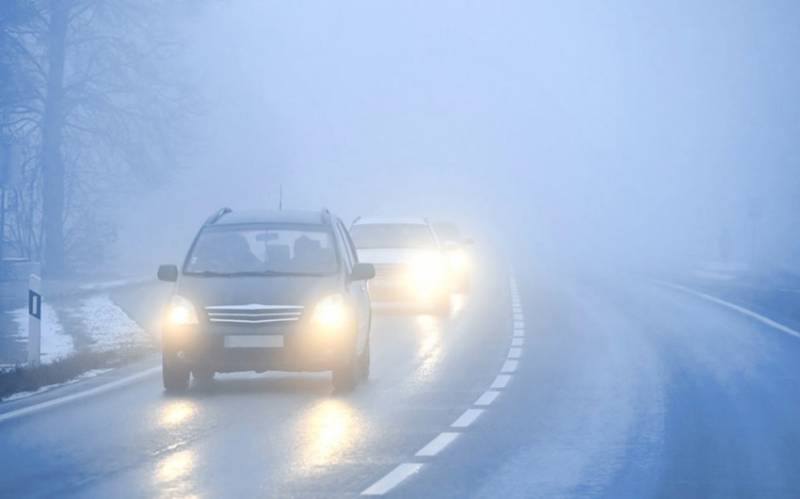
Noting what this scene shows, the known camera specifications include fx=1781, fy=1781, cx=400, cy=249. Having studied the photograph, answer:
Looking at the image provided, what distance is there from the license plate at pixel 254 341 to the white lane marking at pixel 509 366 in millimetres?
3761

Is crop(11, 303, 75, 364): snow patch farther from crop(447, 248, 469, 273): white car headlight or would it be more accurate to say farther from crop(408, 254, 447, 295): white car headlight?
crop(447, 248, 469, 273): white car headlight

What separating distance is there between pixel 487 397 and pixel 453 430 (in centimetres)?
267

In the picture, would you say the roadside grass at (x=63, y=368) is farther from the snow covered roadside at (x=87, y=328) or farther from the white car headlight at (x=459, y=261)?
the white car headlight at (x=459, y=261)

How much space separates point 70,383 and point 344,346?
2960 millimetres

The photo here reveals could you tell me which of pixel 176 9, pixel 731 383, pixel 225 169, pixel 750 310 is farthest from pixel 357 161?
pixel 731 383

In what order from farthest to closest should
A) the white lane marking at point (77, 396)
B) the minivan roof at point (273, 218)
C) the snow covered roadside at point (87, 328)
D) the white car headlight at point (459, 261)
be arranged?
the white car headlight at point (459, 261), the snow covered roadside at point (87, 328), the minivan roof at point (273, 218), the white lane marking at point (77, 396)

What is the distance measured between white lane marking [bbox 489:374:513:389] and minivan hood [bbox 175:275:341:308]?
6.39ft

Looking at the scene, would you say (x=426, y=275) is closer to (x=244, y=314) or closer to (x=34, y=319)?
(x=34, y=319)

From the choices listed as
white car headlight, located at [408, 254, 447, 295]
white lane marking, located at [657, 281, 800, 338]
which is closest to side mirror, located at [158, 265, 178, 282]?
white lane marking, located at [657, 281, 800, 338]

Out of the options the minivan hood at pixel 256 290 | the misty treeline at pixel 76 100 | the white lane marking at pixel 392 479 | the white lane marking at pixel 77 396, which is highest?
A: the misty treeline at pixel 76 100

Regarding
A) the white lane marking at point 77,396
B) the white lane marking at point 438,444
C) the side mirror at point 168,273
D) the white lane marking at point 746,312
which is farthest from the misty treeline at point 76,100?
the white lane marking at point 438,444

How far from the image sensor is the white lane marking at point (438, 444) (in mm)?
12445

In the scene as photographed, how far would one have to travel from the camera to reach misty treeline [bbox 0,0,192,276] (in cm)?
4034

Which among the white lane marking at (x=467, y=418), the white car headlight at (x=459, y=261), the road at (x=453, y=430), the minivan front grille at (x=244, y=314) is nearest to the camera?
the road at (x=453, y=430)
